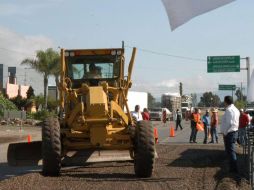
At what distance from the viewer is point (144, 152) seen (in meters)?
12.7

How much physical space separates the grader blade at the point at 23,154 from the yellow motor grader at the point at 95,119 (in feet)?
3.11

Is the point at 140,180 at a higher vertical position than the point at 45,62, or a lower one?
lower

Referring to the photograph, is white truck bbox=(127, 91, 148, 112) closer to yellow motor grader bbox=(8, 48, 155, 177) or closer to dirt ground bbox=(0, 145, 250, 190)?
dirt ground bbox=(0, 145, 250, 190)

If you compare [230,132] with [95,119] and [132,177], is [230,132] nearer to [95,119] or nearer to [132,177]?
[132,177]

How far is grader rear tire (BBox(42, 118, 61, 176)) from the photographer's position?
12.5m

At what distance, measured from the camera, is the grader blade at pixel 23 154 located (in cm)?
1389

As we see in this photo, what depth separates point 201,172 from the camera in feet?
44.0

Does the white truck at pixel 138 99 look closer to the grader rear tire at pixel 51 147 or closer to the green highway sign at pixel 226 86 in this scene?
the green highway sign at pixel 226 86

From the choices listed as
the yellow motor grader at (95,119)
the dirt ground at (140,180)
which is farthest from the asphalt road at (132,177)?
the yellow motor grader at (95,119)

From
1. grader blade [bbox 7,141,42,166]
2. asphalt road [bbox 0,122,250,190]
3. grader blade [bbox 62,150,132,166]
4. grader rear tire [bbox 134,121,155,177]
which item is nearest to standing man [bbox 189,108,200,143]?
asphalt road [bbox 0,122,250,190]

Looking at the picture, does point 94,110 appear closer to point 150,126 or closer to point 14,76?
point 150,126

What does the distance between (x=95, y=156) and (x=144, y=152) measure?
1.60m

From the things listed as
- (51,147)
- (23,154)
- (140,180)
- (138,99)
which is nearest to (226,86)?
(138,99)

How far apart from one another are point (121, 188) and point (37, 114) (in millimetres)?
47827
